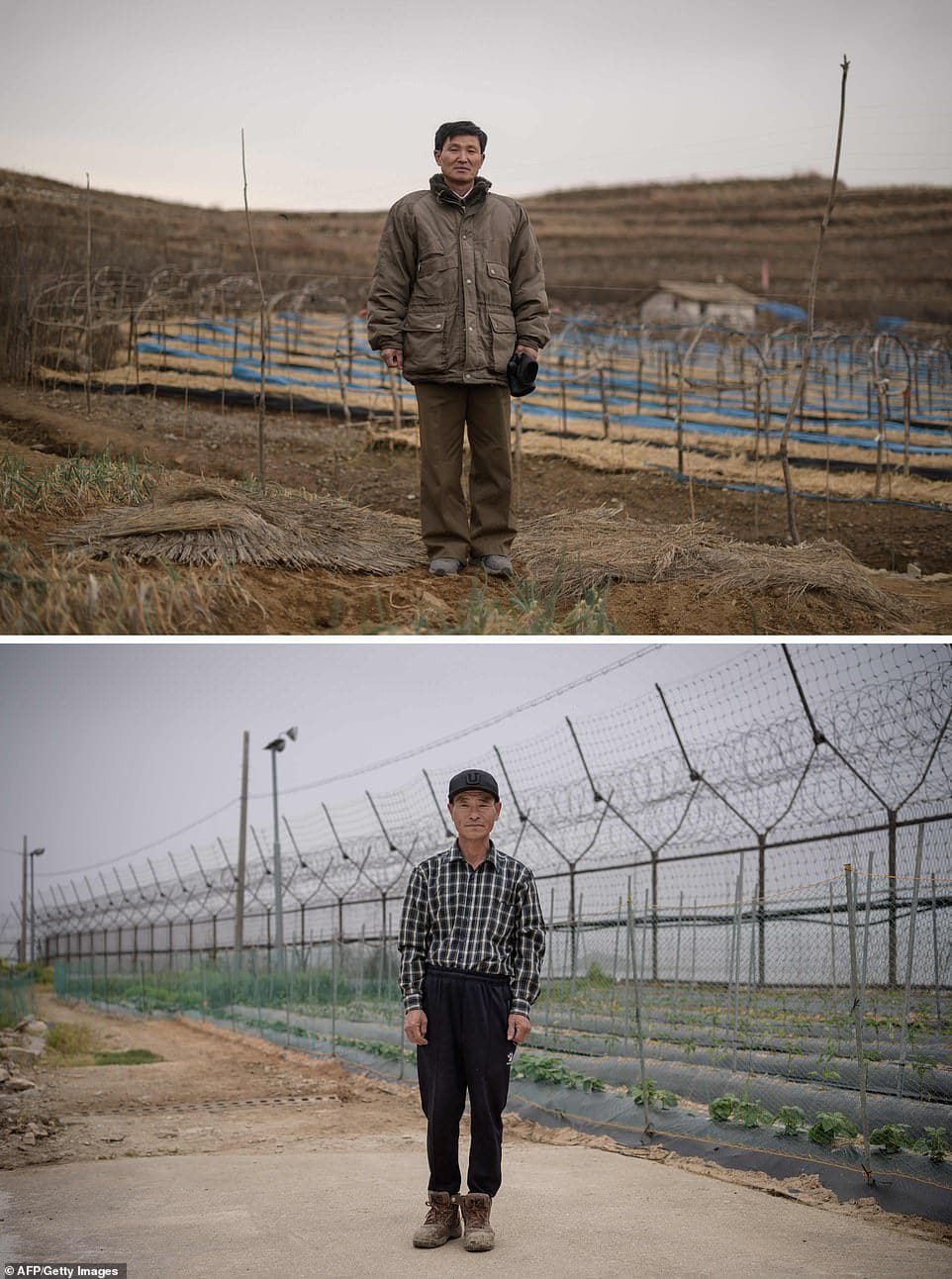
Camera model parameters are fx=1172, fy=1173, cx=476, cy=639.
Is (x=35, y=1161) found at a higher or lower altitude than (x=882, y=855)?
lower

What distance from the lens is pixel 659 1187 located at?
3.40 m

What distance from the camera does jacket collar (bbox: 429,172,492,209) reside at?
4.09m

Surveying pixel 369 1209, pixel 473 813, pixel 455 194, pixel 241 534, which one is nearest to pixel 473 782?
pixel 473 813

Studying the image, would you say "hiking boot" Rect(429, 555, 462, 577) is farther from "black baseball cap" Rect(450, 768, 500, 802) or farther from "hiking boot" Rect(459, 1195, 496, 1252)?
"hiking boot" Rect(459, 1195, 496, 1252)

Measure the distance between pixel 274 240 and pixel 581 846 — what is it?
730 cm

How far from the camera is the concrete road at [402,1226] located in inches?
101

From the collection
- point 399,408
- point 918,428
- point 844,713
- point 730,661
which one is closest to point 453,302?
point 730,661

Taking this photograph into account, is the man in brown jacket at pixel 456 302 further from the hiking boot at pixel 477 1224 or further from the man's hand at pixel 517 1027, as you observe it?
the hiking boot at pixel 477 1224

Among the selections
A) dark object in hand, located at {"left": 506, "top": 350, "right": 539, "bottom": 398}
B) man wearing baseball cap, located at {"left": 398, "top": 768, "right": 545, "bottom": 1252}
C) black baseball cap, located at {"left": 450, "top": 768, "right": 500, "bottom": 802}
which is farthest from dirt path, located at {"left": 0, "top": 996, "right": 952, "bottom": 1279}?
dark object in hand, located at {"left": 506, "top": 350, "right": 539, "bottom": 398}

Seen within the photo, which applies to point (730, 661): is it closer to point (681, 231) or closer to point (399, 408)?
point (399, 408)

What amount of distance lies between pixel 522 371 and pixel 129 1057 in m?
6.79

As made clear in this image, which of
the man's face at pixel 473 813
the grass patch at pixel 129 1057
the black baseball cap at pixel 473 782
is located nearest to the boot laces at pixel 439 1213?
the man's face at pixel 473 813

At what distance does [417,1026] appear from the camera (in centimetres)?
277

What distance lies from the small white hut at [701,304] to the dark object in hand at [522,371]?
35.5 ft
